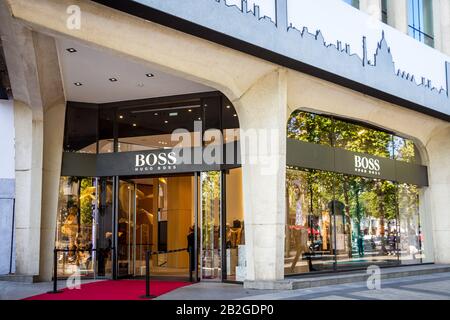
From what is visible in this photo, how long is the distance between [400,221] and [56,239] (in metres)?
10.8

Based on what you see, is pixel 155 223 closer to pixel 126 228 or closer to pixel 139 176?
pixel 126 228

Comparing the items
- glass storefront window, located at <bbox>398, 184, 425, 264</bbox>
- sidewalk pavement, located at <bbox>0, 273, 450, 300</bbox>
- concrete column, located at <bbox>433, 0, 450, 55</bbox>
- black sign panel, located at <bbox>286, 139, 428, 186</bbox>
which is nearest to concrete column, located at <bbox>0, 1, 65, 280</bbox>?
sidewalk pavement, located at <bbox>0, 273, 450, 300</bbox>

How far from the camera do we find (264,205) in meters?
11.8

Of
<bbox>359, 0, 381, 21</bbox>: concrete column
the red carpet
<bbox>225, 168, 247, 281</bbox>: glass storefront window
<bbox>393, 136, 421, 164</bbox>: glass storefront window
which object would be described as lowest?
the red carpet

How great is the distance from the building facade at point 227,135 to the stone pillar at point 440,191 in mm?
72

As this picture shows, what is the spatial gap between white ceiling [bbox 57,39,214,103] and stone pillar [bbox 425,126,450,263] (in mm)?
8959

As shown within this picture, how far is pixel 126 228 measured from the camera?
14992mm

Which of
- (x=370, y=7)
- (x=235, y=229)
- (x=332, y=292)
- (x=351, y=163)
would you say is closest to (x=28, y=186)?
(x=235, y=229)

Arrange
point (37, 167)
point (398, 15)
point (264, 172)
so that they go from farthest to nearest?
point (398, 15) < point (37, 167) < point (264, 172)

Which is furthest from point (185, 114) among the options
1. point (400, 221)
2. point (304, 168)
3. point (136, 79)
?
point (400, 221)

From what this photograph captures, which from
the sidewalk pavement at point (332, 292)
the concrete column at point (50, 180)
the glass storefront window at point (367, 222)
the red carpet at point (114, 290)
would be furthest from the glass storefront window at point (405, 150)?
the concrete column at point (50, 180)

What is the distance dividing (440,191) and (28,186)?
43.0ft

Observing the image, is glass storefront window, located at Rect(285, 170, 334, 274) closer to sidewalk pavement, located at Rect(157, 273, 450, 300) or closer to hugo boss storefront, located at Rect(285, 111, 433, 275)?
hugo boss storefront, located at Rect(285, 111, 433, 275)

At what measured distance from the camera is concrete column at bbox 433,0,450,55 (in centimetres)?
1814
